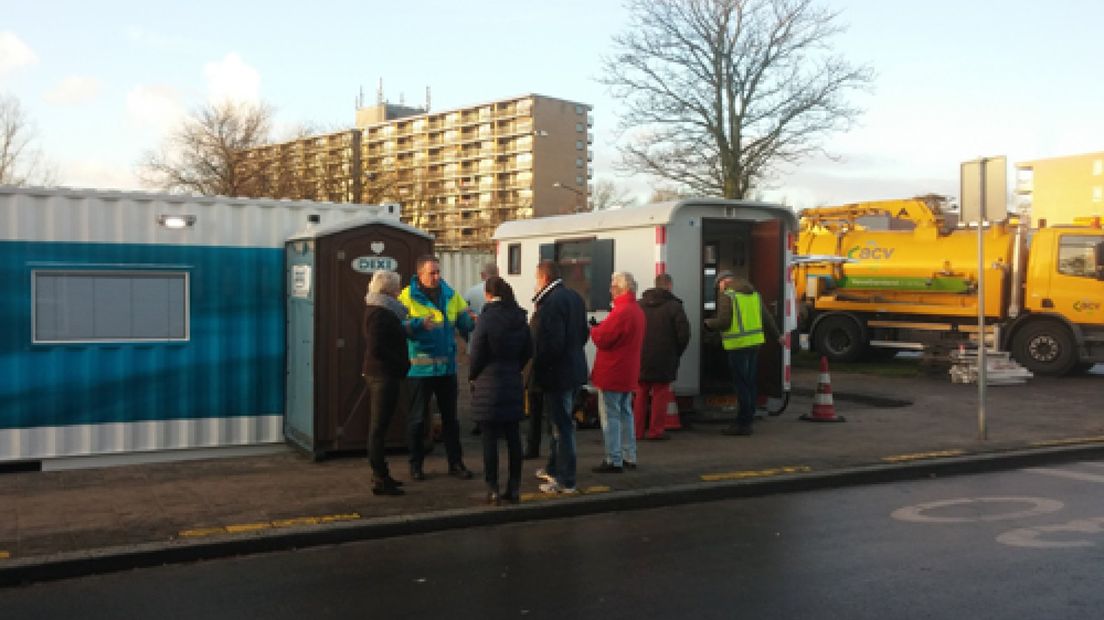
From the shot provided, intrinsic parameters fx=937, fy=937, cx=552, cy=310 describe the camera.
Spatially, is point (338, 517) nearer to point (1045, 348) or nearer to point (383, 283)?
point (383, 283)

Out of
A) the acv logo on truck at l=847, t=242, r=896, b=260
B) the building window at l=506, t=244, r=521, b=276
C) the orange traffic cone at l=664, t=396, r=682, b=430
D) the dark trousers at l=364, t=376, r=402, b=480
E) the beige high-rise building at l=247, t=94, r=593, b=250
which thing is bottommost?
the orange traffic cone at l=664, t=396, r=682, b=430

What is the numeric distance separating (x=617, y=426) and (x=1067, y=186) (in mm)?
91120

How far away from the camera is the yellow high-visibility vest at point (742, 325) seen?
998 cm

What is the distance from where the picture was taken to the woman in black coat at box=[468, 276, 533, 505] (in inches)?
271

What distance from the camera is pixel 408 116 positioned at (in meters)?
130

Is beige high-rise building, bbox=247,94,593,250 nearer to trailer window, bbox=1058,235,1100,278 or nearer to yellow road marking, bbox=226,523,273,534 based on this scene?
trailer window, bbox=1058,235,1100,278

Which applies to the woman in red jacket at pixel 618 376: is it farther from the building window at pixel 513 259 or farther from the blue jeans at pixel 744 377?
the building window at pixel 513 259

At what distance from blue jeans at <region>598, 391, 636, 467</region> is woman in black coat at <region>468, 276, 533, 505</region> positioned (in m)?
1.33

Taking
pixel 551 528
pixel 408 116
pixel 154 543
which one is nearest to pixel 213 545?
pixel 154 543

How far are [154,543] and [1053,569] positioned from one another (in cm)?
550

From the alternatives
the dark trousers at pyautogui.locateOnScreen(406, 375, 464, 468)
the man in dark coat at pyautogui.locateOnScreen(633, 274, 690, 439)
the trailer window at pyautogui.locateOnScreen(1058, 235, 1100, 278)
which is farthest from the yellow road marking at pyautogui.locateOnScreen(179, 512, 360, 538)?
the trailer window at pyautogui.locateOnScreen(1058, 235, 1100, 278)

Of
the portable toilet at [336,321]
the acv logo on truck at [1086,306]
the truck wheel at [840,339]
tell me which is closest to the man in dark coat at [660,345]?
the portable toilet at [336,321]

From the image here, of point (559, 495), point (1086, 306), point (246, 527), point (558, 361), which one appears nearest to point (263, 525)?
point (246, 527)

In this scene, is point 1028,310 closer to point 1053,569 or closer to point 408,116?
point 1053,569
